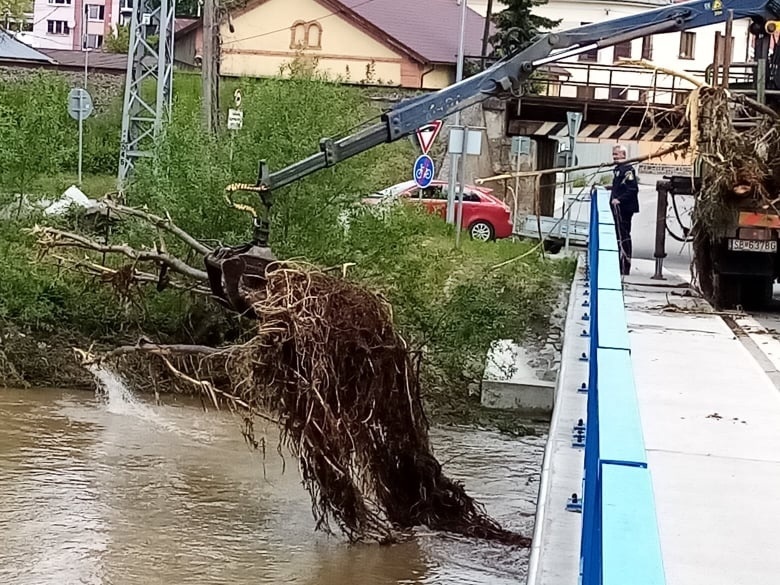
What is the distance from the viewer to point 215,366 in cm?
875

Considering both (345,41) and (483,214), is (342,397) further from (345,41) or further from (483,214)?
(345,41)

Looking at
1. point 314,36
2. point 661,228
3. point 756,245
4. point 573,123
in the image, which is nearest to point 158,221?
point 756,245

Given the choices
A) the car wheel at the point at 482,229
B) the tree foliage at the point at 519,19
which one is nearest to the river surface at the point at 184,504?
the car wheel at the point at 482,229

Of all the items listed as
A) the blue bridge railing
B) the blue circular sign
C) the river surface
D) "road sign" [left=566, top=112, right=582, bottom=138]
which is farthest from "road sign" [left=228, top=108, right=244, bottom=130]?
the blue bridge railing

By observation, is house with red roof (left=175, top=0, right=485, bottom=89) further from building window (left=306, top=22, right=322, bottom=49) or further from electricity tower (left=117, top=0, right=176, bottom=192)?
electricity tower (left=117, top=0, right=176, bottom=192)

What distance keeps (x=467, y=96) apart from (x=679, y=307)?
155 inches

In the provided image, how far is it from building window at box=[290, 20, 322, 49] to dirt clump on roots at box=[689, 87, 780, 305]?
36265 mm

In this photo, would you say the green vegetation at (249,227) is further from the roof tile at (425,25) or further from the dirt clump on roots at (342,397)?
the roof tile at (425,25)

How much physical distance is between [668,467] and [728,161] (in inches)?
244

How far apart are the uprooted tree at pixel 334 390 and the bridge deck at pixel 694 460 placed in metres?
1.14

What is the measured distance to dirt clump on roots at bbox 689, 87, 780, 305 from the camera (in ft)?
38.9

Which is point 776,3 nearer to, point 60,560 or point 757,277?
point 757,277

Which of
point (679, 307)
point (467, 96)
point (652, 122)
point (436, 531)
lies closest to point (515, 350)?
point (679, 307)

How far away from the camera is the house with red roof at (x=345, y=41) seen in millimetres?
47031
